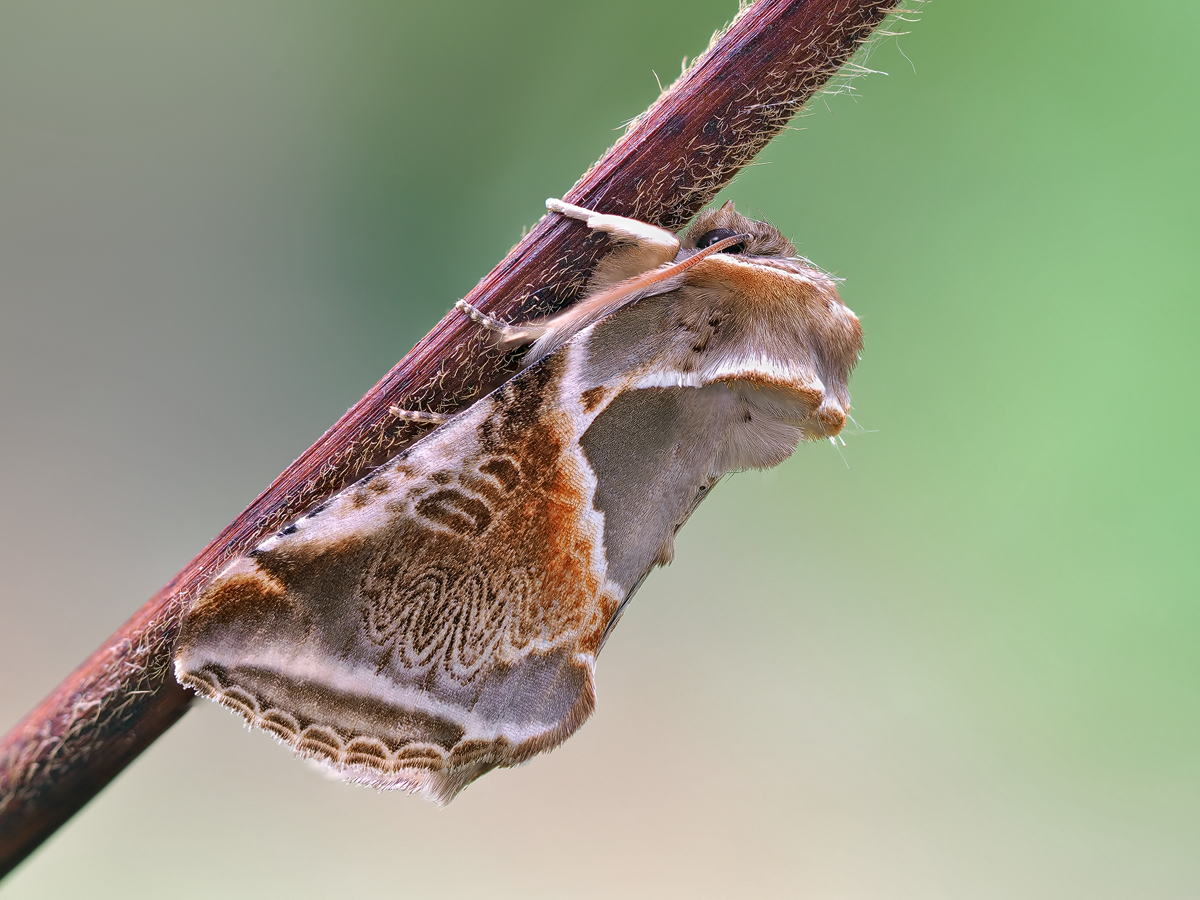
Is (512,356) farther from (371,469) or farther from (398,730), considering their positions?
(398,730)

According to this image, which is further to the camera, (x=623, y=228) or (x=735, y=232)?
(x=735, y=232)

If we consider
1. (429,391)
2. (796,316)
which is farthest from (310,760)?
(796,316)

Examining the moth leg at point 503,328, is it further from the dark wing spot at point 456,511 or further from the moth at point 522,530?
the dark wing spot at point 456,511

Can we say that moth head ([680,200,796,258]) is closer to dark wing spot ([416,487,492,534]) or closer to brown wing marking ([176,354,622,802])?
brown wing marking ([176,354,622,802])

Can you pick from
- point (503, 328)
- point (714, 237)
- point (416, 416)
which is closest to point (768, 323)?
point (714, 237)

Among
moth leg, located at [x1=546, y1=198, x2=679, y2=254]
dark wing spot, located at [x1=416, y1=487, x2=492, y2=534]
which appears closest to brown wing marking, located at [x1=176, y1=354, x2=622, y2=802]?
dark wing spot, located at [x1=416, y1=487, x2=492, y2=534]

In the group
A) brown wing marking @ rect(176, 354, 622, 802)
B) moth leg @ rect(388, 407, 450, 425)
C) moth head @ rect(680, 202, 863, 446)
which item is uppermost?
moth head @ rect(680, 202, 863, 446)

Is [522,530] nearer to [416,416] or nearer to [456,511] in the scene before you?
[456,511]
